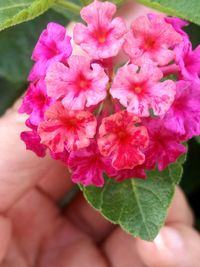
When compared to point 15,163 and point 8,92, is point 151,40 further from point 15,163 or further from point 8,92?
point 8,92

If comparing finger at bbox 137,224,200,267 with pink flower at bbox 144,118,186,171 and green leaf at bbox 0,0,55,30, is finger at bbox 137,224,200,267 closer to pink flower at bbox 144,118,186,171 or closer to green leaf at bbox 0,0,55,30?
pink flower at bbox 144,118,186,171

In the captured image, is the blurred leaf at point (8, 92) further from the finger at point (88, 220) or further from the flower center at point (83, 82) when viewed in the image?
the flower center at point (83, 82)

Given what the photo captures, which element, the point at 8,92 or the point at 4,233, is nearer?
the point at 4,233

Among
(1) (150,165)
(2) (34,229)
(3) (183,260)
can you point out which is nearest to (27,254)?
(2) (34,229)

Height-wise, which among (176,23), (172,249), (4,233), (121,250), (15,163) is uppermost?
(176,23)

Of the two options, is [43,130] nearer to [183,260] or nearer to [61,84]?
[61,84]

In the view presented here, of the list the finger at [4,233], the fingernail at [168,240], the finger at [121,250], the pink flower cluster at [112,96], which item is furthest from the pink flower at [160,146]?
the finger at [121,250]

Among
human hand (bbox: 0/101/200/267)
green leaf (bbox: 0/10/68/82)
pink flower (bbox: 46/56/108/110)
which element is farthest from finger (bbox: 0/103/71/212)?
pink flower (bbox: 46/56/108/110)

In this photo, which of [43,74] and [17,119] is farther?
[17,119]

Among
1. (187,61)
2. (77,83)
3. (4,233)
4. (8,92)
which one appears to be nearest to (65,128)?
(77,83)
